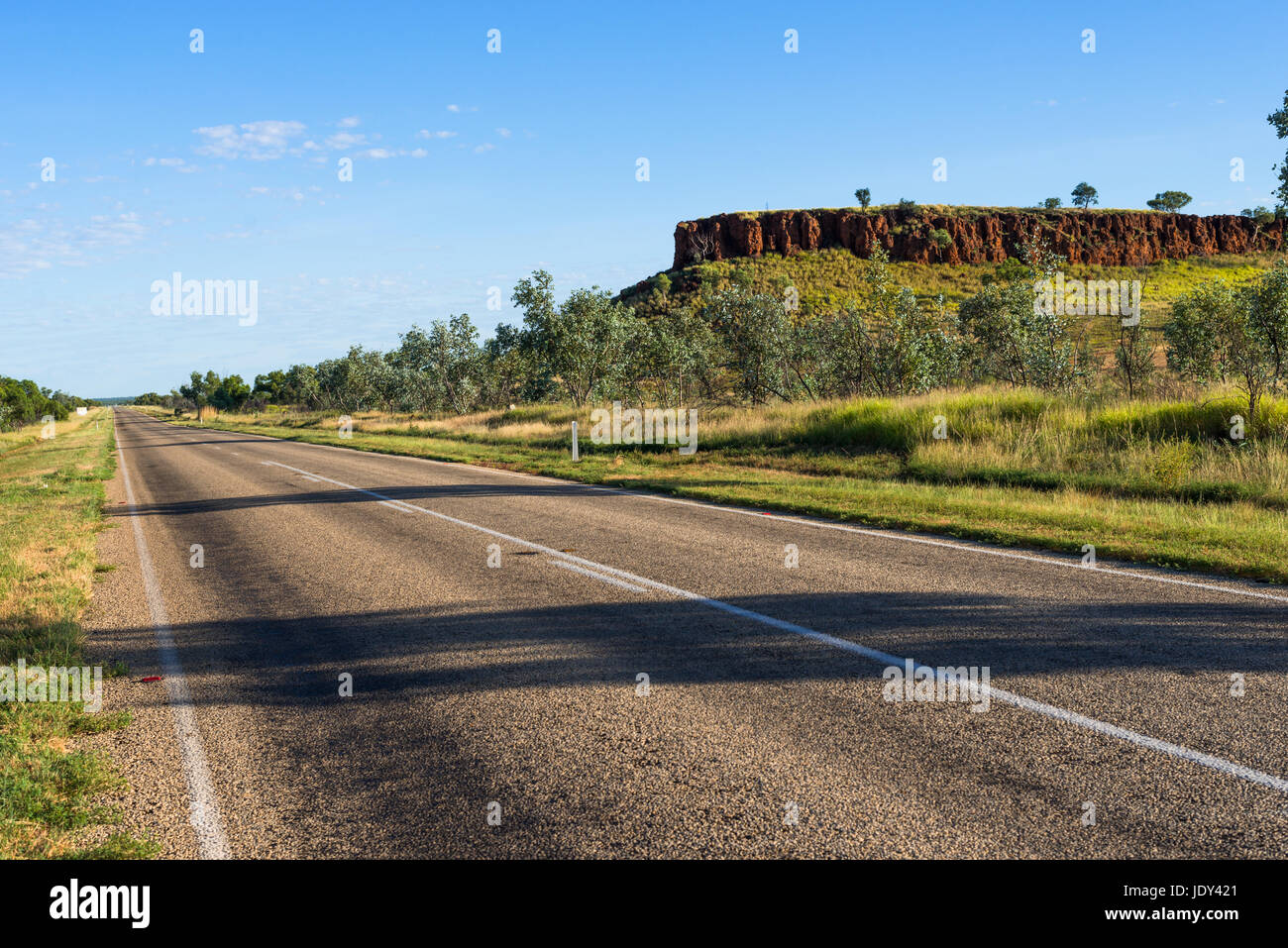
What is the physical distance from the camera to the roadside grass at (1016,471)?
9.06 metres

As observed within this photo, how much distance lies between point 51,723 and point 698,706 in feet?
12.7

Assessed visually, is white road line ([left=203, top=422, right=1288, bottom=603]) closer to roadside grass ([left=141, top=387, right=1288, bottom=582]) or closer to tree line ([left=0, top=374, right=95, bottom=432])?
roadside grass ([left=141, top=387, right=1288, bottom=582])

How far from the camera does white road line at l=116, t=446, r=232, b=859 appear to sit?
11.3 feet

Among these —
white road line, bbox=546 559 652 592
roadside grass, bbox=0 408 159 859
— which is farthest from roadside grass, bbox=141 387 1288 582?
roadside grass, bbox=0 408 159 859

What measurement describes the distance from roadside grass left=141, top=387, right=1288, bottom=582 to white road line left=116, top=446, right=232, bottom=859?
8285 mm

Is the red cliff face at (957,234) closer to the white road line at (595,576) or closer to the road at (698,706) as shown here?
the white road line at (595,576)

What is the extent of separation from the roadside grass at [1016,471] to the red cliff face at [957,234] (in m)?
101

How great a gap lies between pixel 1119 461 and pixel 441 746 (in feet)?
Result: 42.0

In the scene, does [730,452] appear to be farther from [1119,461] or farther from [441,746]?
[441,746]

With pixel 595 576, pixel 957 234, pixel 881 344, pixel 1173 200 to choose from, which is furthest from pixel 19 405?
pixel 1173 200

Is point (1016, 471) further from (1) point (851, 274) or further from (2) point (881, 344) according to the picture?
(1) point (851, 274)

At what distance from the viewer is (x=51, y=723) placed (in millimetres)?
4695
